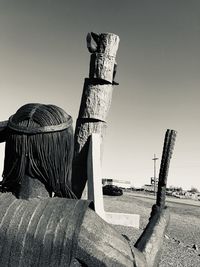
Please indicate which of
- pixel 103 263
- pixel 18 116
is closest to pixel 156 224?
pixel 103 263

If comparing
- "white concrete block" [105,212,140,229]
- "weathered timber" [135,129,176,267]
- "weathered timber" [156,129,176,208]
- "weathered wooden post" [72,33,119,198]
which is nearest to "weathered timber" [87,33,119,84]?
"weathered wooden post" [72,33,119,198]

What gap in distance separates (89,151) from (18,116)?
5257 mm

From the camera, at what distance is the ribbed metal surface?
1190 millimetres

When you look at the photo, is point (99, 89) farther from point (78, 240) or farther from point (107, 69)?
point (78, 240)

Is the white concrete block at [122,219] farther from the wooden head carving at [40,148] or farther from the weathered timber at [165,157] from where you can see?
the wooden head carving at [40,148]

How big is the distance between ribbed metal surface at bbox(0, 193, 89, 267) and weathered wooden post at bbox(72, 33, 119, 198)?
5.49 metres

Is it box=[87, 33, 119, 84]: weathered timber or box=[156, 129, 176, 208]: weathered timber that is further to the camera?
box=[87, 33, 119, 84]: weathered timber

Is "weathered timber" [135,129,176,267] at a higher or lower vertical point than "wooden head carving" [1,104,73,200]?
lower

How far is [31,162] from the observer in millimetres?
1374

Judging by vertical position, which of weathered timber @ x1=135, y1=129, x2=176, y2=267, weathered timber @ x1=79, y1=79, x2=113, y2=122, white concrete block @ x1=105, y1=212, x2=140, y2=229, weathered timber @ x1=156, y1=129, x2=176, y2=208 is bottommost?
white concrete block @ x1=105, y1=212, x2=140, y2=229

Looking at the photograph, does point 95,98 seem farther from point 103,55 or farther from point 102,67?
point 103,55

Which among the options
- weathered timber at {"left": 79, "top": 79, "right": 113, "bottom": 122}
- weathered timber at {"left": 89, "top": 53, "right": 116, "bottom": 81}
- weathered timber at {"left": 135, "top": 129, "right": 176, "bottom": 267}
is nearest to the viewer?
weathered timber at {"left": 135, "top": 129, "right": 176, "bottom": 267}

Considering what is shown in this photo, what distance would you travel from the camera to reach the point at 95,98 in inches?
269

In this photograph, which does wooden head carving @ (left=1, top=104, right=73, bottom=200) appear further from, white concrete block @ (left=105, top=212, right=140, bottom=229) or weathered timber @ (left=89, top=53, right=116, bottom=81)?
white concrete block @ (left=105, top=212, right=140, bottom=229)
